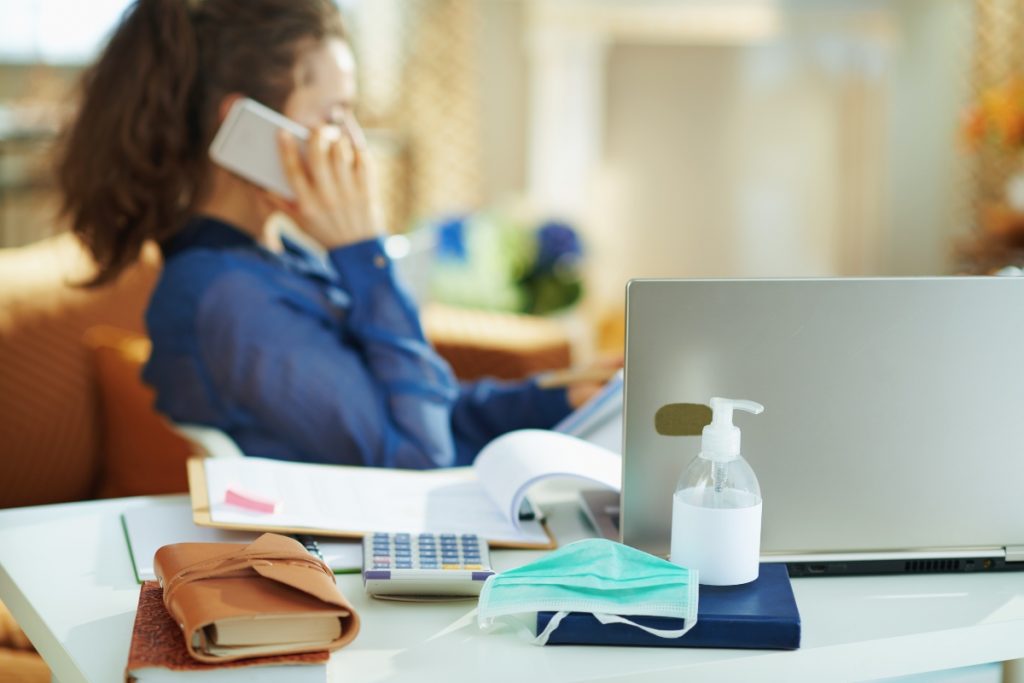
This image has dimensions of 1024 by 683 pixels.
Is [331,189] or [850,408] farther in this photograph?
[331,189]

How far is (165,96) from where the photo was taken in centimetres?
142

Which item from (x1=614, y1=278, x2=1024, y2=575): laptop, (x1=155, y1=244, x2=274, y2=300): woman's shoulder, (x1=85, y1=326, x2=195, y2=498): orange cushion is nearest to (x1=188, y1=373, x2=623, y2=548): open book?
(x1=614, y1=278, x2=1024, y2=575): laptop

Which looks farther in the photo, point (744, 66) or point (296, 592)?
point (744, 66)

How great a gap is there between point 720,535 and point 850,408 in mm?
153

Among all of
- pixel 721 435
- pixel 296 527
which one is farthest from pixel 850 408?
pixel 296 527

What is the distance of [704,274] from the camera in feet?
15.8

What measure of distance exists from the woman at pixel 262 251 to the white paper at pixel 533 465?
0.88 ft

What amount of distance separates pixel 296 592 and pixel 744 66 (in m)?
4.38

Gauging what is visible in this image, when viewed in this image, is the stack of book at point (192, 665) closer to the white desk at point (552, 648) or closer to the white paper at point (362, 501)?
the white desk at point (552, 648)

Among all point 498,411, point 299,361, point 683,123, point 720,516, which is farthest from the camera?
point 683,123

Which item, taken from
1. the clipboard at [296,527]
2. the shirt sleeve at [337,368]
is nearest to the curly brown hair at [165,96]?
the shirt sleeve at [337,368]

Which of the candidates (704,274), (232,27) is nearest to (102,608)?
(232,27)

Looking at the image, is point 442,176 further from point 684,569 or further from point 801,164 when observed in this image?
point 684,569

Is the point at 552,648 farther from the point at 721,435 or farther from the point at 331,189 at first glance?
the point at 331,189
